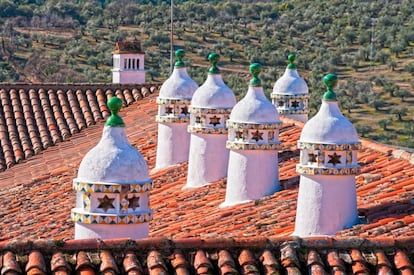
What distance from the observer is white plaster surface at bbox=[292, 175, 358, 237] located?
17.9 metres

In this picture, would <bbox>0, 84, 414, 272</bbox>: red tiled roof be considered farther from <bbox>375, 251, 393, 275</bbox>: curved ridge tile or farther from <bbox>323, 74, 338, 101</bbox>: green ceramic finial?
<bbox>323, 74, 338, 101</bbox>: green ceramic finial

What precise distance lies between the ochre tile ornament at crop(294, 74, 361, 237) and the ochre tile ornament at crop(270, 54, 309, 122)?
29.0 ft

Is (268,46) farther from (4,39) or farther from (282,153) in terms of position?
(282,153)

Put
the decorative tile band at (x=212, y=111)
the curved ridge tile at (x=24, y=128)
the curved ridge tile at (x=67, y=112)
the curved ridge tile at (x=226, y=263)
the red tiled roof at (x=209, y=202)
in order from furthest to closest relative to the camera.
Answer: the curved ridge tile at (x=67, y=112) < the curved ridge tile at (x=24, y=128) < the decorative tile band at (x=212, y=111) < the red tiled roof at (x=209, y=202) < the curved ridge tile at (x=226, y=263)

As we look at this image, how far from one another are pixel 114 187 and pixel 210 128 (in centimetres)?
641

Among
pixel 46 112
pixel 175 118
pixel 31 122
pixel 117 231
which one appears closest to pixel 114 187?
pixel 117 231

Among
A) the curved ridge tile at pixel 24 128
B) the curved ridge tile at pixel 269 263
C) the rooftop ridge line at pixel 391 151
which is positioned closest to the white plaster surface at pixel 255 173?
the rooftop ridge line at pixel 391 151

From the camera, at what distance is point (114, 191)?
16.3 meters

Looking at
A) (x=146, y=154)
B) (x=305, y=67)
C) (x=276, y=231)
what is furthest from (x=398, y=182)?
(x=305, y=67)

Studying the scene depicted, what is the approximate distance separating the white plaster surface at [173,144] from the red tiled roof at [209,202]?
0.20 meters

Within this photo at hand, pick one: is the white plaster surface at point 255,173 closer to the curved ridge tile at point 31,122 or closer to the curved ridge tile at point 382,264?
the curved ridge tile at point 382,264

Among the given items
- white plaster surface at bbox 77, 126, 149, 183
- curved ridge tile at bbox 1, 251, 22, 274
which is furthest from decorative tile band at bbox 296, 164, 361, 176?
curved ridge tile at bbox 1, 251, 22, 274

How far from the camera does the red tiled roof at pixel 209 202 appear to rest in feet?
57.8

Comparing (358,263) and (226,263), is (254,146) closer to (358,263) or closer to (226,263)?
(358,263)
